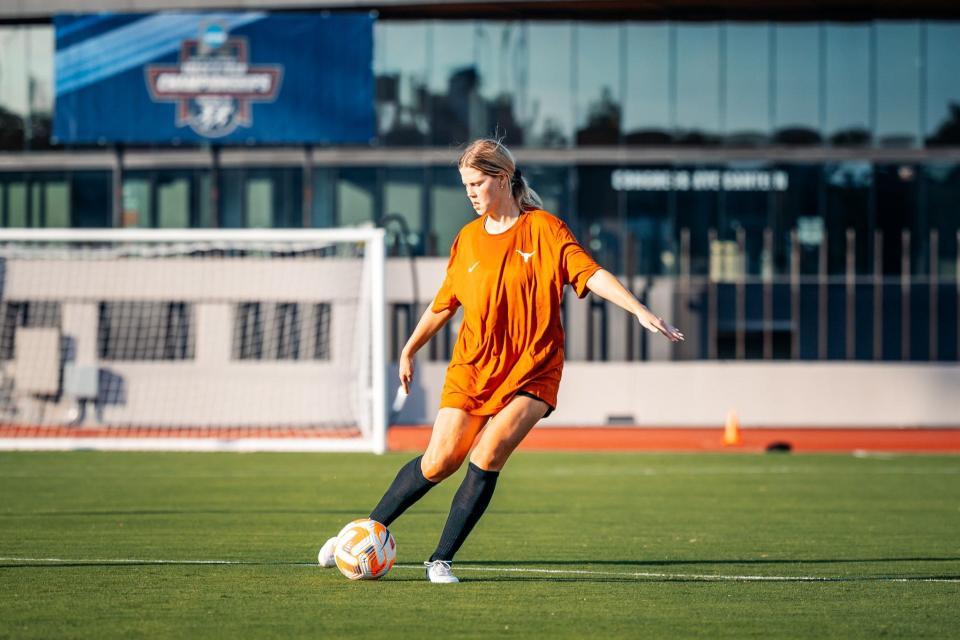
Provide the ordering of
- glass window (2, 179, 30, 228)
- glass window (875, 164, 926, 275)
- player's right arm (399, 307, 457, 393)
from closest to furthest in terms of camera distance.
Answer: player's right arm (399, 307, 457, 393)
glass window (875, 164, 926, 275)
glass window (2, 179, 30, 228)

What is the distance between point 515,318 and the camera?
719 centimetres

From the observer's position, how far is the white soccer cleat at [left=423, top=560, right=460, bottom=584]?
7383mm

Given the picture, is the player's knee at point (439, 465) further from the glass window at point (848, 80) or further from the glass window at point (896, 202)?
the glass window at point (896, 202)

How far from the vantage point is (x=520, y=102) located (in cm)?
3638

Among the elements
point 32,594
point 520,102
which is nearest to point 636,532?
point 32,594

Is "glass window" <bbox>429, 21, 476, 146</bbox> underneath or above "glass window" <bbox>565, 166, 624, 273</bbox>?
above

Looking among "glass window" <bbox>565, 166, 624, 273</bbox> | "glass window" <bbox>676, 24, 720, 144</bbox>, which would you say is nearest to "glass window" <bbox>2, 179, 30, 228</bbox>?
"glass window" <bbox>565, 166, 624, 273</bbox>

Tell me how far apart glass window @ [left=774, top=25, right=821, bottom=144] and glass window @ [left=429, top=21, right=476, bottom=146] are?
23.6 ft

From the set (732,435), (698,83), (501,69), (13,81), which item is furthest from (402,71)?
A: (732,435)

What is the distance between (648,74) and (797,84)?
356cm

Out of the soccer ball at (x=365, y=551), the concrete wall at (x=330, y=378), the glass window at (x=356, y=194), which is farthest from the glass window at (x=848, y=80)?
the soccer ball at (x=365, y=551)

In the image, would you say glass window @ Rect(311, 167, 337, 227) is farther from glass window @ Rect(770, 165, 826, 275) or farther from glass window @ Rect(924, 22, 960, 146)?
glass window @ Rect(924, 22, 960, 146)

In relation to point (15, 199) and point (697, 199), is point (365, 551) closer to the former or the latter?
point (697, 199)

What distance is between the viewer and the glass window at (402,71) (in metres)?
36.3
